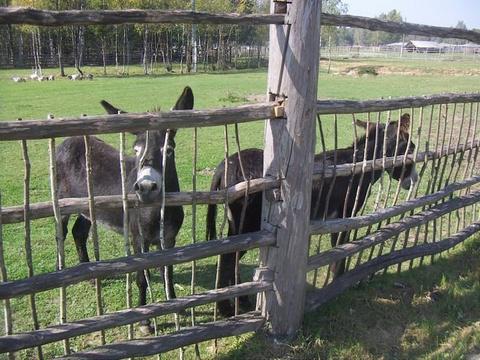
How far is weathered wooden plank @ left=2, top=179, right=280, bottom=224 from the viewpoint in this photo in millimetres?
2828

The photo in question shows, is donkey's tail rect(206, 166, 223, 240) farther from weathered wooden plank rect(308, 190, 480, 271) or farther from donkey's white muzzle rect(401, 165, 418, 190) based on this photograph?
donkey's white muzzle rect(401, 165, 418, 190)

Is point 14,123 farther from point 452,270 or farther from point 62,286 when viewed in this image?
point 452,270

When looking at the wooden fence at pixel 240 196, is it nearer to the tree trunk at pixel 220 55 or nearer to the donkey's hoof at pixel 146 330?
the donkey's hoof at pixel 146 330

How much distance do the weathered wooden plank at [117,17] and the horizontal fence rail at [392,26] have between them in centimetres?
64

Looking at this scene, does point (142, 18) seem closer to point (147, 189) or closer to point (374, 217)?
point (147, 189)

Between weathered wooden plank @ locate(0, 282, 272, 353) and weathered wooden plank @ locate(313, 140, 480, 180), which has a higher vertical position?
weathered wooden plank @ locate(313, 140, 480, 180)

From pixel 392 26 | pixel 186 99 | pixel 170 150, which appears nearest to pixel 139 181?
pixel 170 150

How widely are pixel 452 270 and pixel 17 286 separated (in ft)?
14.8

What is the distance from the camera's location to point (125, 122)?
275 cm

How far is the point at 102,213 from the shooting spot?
4.95 meters

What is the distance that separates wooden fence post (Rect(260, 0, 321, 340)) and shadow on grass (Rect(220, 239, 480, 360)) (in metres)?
0.23

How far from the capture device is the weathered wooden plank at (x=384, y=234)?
3.92 metres

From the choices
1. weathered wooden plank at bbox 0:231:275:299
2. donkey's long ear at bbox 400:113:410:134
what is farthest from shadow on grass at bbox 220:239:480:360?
donkey's long ear at bbox 400:113:410:134

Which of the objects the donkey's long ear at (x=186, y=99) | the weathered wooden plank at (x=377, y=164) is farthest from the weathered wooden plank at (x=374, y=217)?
the donkey's long ear at (x=186, y=99)
